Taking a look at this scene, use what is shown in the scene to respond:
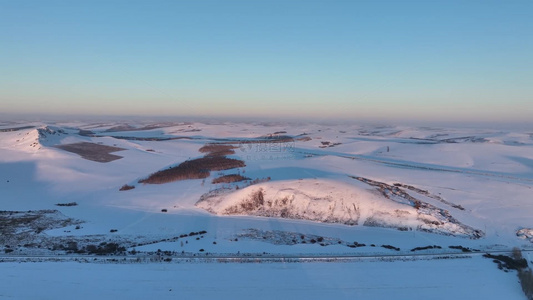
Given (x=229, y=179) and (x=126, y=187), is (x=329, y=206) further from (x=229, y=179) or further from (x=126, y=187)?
(x=126, y=187)

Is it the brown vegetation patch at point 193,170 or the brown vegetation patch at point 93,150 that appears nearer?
the brown vegetation patch at point 193,170

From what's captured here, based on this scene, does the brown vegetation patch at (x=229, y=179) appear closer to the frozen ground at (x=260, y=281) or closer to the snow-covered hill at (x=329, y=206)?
the snow-covered hill at (x=329, y=206)

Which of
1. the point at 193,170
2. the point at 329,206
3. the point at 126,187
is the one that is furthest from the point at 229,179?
the point at 329,206

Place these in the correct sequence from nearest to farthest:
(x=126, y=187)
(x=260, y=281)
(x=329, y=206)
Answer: (x=260, y=281) < (x=329, y=206) < (x=126, y=187)

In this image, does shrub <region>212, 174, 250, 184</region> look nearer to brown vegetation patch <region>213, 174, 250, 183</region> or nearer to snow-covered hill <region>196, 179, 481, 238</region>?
brown vegetation patch <region>213, 174, 250, 183</region>

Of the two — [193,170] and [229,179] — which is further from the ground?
[193,170]

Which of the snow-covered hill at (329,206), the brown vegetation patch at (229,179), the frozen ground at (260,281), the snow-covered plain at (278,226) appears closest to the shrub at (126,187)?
the snow-covered plain at (278,226)
